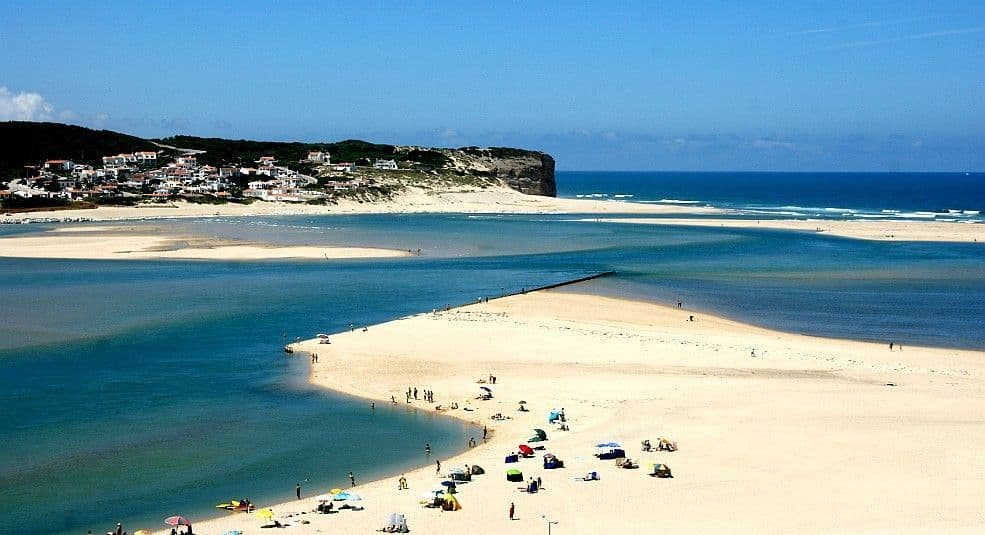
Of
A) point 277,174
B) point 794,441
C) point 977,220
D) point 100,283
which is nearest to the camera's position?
point 794,441

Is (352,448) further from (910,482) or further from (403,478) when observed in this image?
(910,482)

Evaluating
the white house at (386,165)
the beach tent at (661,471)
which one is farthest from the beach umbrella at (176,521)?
the white house at (386,165)

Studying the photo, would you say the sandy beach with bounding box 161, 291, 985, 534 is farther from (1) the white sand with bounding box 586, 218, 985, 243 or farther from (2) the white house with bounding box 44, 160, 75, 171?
(2) the white house with bounding box 44, 160, 75, 171

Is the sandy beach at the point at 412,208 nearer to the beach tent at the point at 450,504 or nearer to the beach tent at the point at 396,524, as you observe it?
the beach tent at the point at 450,504

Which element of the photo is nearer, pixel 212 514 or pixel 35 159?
pixel 212 514

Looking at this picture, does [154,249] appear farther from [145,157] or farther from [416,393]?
[145,157]

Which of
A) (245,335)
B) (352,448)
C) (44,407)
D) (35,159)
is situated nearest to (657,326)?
(245,335)

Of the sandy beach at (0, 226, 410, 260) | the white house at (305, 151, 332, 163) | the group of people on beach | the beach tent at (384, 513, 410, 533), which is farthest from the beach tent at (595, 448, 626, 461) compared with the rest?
the white house at (305, 151, 332, 163)

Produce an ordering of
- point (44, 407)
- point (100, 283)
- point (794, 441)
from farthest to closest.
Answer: point (100, 283) → point (44, 407) → point (794, 441)
